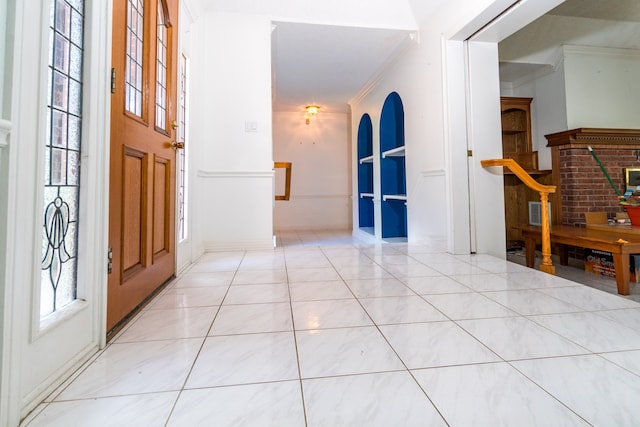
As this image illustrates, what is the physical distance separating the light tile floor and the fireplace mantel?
9.78 ft

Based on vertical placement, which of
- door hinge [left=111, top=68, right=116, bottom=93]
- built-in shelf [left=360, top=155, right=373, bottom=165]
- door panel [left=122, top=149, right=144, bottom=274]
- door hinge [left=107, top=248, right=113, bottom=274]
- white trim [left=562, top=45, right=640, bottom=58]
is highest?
white trim [left=562, top=45, right=640, bottom=58]

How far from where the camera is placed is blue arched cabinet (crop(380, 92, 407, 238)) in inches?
158

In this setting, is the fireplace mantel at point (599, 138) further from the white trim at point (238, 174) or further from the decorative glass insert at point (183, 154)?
the decorative glass insert at point (183, 154)

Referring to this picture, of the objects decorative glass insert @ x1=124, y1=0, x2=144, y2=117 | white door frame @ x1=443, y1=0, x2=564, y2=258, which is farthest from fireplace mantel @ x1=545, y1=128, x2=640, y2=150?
decorative glass insert @ x1=124, y1=0, x2=144, y2=117

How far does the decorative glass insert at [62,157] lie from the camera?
889 millimetres

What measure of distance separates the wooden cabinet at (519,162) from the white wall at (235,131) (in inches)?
139

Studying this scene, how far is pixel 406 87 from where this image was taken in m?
3.44

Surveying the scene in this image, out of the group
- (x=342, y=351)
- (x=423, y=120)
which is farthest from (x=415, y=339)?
(x=423, y=120)

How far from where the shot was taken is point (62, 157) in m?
0.95

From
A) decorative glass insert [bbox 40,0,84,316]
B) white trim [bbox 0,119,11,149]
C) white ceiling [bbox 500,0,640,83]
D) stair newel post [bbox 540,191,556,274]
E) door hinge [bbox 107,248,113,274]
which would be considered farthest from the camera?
white ceiling [bbox 500,0,640,83]

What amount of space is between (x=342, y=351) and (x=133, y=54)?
1.56 metres

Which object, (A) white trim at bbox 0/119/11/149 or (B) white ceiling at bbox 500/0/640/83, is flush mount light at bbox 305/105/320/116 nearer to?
(B) white ceiling at bbox 500/0/640/83

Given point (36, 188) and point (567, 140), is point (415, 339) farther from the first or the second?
point (567, 140)

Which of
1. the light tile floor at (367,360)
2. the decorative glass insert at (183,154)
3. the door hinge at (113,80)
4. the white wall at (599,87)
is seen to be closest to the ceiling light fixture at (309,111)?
the decorative glass insert at (183,154)
